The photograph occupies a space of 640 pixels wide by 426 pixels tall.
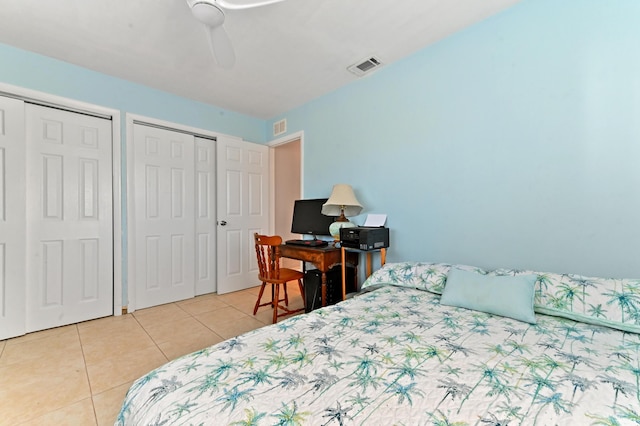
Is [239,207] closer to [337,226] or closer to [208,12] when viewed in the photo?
[337,226]

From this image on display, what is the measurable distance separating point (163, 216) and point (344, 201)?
6.88 ft

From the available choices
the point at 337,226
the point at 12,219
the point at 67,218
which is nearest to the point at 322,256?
the point at 337,226

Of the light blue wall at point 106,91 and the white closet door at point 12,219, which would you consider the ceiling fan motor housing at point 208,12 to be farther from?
the white closet door at point 12,219

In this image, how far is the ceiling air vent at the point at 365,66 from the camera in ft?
8.25

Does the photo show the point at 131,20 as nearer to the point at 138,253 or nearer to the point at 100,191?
the point at 100,191

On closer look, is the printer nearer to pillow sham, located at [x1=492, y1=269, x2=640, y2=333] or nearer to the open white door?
pillow sham, located at [x1=492, y1=269, x2=640, y2=333]

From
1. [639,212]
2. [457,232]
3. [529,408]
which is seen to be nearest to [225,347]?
[529,408]

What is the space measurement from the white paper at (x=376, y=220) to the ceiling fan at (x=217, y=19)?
1721mm

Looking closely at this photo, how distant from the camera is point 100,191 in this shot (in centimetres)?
279

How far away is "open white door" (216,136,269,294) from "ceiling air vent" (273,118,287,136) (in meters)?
0.28

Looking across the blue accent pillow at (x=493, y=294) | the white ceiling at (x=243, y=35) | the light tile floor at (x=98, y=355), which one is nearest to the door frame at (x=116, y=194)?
the light tile floor at (x=98, y=355)

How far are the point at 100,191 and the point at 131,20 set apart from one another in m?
1.64

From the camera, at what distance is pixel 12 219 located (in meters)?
2.34

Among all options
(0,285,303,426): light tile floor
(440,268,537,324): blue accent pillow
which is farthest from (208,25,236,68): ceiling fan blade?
(0,285,303,426): light tile floor
